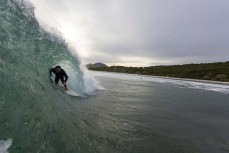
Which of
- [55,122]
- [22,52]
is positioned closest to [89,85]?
[22,52]

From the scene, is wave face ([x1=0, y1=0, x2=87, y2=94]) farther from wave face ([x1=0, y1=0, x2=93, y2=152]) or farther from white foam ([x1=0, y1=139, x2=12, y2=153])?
white foam ([x1=0, y1=139, x2=12, y2=153])

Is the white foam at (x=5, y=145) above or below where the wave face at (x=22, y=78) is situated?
below

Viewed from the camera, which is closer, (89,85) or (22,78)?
(22,78)

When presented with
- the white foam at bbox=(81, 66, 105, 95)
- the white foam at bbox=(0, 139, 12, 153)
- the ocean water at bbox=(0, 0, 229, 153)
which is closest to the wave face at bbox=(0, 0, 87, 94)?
the ocean water at bbox=(0, 0, 229, 153)

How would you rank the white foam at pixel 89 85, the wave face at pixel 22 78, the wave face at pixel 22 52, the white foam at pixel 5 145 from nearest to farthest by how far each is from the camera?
the white foam at pixel 5 145 → the wave face at pixel 22 78 → the wave face at pixel 22 52 → the white foam at pixel 89 85

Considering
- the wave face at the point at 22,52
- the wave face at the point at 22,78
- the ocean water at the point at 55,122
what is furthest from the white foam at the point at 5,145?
the wave face at the point at 22,52

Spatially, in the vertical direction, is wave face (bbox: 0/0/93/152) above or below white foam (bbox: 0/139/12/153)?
above

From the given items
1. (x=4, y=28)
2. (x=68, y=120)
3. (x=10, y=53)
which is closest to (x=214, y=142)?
(x=68, y=120)

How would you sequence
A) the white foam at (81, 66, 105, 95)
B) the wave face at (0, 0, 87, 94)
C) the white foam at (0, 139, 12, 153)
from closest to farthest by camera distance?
the white foam at (0, 139, 12, 153) < the wave face at (0, 0, 87, 94) < the white foam at (81, 66, 105, 95)

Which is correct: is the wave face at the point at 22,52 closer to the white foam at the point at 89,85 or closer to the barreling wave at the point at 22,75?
the barreling wave at the point at 22,75

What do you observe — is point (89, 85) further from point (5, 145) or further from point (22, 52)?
point (5, 145)

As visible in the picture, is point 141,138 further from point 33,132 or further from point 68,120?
point 33,132

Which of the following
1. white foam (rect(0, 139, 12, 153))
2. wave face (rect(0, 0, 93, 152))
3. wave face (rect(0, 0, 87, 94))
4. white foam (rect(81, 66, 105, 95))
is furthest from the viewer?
white foam (rect(81, 66, 105, 95))

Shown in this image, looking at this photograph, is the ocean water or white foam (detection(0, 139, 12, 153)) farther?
the ocean water
